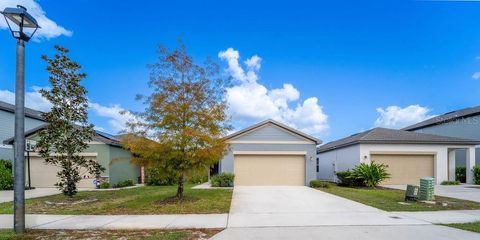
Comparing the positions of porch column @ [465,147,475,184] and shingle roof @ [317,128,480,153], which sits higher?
shingle roof @ [317,128,480,153]

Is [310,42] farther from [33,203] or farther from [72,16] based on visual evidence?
[33,203]

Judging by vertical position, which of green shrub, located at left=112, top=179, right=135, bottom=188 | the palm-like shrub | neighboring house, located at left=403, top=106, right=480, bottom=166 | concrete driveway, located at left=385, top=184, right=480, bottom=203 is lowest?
green shrub, located at left=112, top=179, right=135, bottom=188

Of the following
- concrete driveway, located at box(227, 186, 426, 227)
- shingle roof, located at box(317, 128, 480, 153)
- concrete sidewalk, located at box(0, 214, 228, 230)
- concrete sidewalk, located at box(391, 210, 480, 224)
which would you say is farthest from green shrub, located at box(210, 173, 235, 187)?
concrete sidewalk, located at box(391, 210, 480, 224)

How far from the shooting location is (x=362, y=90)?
1852 cm

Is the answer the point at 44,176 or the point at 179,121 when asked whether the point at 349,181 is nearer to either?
the point at 179,121

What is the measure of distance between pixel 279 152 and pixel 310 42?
23.0 feet

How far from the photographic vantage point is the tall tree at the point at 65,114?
12820mm

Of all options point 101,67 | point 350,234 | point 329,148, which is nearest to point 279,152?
point 329,148

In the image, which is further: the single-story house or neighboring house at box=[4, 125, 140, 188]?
the single-story house

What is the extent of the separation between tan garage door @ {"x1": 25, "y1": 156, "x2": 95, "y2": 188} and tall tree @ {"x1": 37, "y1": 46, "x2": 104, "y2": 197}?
624cm

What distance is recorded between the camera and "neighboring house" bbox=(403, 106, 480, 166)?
24.3 meters

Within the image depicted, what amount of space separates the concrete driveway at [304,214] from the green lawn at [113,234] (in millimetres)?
1257

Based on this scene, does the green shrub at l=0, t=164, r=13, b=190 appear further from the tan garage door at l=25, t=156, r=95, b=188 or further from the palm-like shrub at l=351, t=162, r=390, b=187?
the palm-like shrub at l=351, t=162, r=390, b=187

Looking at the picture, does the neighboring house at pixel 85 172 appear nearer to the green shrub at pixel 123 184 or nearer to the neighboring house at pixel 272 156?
the green shrub at pixel 123 184
